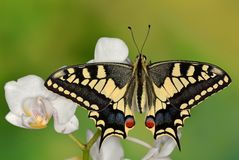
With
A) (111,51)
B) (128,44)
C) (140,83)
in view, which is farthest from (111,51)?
(128,44)

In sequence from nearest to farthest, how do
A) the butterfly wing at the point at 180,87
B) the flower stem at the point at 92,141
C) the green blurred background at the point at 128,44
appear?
the flower stem at the point at 92,141 → the butterfly wing at the point at 180,87 → the green blurred background at the point at 128,44

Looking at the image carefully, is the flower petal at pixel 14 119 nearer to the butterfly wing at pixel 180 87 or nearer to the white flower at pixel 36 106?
the white flower at pixel 36 106

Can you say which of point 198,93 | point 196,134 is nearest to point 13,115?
point 198,93

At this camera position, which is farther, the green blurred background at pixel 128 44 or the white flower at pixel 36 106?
the green blurred background at pixel 128 44

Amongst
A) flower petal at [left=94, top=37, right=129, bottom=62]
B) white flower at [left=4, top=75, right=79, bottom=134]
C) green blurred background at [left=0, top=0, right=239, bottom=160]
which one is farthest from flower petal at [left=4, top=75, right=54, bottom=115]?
green blurred background at [left=0, top=0, right=239, bottom=160]

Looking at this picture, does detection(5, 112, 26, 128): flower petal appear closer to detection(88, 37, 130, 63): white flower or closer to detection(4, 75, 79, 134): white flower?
detection(4, 75, 79, 134): white flower

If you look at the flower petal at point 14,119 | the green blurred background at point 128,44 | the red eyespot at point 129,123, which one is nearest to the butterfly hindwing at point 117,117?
the red eyespot at point 129,123

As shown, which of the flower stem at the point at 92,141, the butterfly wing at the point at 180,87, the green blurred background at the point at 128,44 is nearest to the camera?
the flower stem at the point at 92,141

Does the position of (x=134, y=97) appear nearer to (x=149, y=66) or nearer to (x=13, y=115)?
(x=149, y=66)
